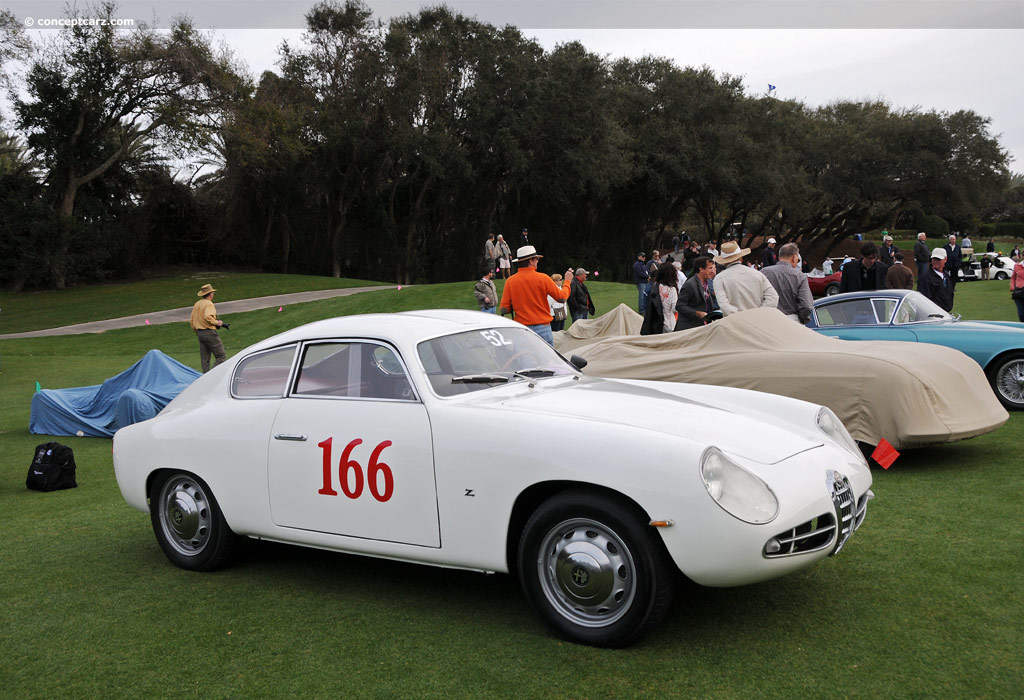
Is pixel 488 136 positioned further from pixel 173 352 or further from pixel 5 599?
pixel 5 599

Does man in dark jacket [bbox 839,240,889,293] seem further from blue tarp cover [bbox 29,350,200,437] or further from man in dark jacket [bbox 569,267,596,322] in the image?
blue tarp cover [bbox 29,350,200,437]

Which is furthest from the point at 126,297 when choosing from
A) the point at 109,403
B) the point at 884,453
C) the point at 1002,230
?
the point at 1002,230

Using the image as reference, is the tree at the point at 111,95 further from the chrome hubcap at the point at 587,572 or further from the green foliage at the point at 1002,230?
the green foliage at the point at 1002,230

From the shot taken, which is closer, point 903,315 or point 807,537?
point 807,537

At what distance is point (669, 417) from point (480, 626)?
144cm

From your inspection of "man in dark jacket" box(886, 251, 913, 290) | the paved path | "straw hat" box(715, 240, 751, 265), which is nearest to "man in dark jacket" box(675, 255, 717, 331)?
"straw hat" box(715, 240, 751, 265)

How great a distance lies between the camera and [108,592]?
5043 mm

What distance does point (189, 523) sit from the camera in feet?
17.6

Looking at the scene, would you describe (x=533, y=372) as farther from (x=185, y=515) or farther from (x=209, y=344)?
(x=209, y=344)

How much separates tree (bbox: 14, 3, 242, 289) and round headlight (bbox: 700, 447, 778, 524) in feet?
114

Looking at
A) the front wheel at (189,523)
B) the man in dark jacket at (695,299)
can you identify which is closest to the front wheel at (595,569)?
the front wheel at (189,523)

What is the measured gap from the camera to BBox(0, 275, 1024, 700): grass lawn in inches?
143

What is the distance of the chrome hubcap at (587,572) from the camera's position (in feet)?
12.7

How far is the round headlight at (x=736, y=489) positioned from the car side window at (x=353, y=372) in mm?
1656
